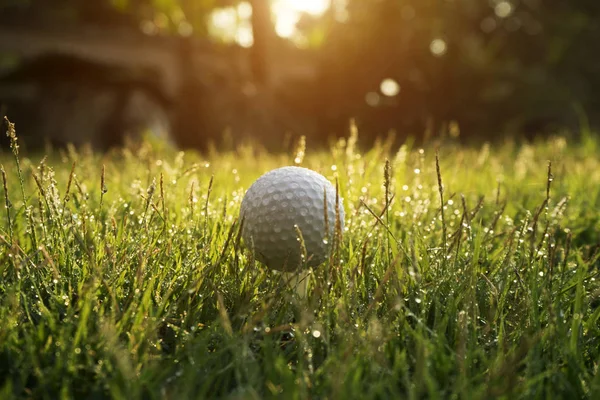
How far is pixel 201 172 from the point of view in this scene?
407 centimetres

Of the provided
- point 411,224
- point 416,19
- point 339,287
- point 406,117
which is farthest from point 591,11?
point 339,287

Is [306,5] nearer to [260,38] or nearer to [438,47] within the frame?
[260,38]

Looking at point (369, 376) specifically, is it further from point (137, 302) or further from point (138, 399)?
point (137, 302)

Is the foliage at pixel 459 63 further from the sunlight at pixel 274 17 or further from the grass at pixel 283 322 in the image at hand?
the grass at pixel 283 322

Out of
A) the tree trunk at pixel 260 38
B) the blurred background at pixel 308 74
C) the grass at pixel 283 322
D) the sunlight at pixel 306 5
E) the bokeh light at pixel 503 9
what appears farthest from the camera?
the bokeh light at pixel 503 9

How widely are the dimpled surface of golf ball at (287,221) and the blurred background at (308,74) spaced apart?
796 centimetres

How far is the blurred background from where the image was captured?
971 centimetres

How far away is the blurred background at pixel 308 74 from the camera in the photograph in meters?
9.71

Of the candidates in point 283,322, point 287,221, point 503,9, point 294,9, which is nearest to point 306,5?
point 294,9

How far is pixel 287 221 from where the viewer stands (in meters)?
1.78

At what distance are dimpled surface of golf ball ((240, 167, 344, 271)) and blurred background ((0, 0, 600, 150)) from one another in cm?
796

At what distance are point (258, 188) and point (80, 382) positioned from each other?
0.81m

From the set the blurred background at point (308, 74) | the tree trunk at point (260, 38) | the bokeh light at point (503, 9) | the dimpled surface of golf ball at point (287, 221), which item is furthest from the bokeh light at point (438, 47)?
the dimpled surface of golf ball at point (287, 221)

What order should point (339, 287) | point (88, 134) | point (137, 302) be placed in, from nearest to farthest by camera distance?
point (137, 302) → point (339, 287) → point (88, 134)
